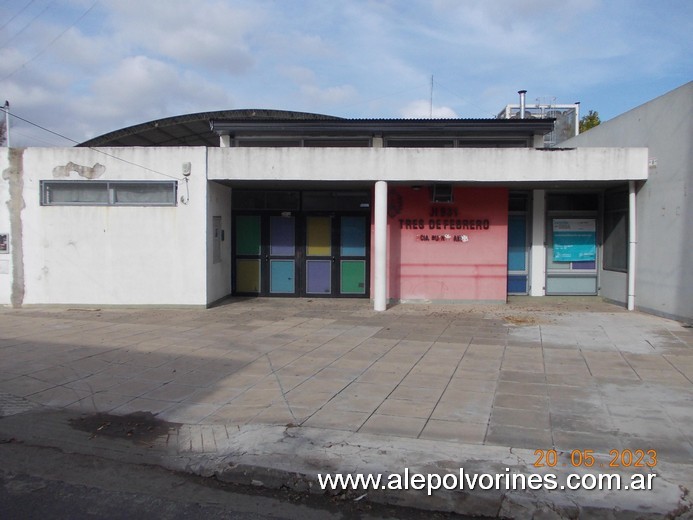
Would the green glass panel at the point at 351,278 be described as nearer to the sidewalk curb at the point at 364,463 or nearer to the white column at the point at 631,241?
the white column at the point at 631,241

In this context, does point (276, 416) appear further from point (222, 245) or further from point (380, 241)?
point (222, 245)

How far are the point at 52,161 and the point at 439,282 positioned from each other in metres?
9.52

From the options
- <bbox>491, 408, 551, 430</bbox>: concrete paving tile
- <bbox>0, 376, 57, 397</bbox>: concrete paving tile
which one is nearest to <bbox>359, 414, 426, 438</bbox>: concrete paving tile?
<bbox>491, 408, 551, 430</bbox>: concrete paving tile

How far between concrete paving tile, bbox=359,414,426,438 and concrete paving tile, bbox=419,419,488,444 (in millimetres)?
85

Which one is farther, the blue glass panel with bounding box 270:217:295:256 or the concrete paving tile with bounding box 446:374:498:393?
the blue glass panel with bounding box 270:217:295:256

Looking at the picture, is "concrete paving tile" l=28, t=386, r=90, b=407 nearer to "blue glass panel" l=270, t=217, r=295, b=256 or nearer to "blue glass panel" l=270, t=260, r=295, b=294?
"blue glass panel" l=270, t=260, r=295, b=294

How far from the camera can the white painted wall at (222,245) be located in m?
12.8

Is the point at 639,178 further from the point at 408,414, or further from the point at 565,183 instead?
the point at 408,414

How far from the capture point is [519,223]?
14898 millimetres

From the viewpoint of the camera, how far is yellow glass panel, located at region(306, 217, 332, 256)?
48.4 ft

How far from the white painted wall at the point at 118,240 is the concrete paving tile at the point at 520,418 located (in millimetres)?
8488

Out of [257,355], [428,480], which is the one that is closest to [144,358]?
[257,355]

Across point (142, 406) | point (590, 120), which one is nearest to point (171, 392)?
point (142, 406)

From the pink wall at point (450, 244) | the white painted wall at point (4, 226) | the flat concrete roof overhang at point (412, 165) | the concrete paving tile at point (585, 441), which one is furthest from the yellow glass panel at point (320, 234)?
the concrete paving tile at point (585, 441)
